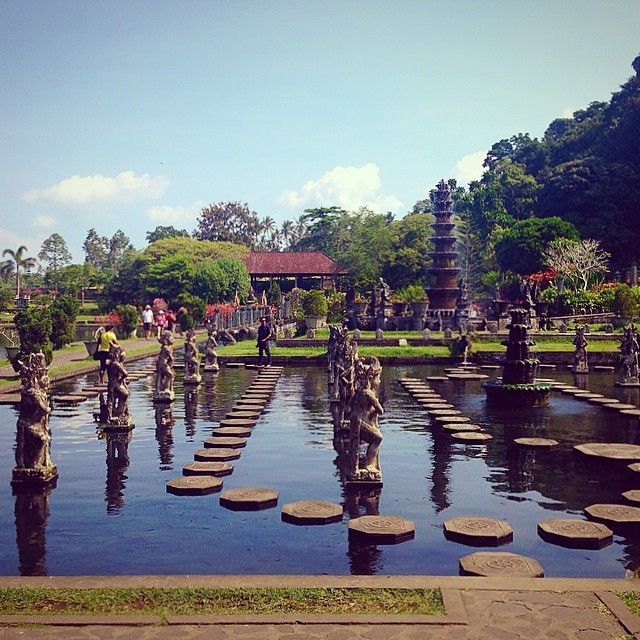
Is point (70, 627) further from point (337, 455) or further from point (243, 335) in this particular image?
point (243, 335)

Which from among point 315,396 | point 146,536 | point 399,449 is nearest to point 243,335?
point 315,396

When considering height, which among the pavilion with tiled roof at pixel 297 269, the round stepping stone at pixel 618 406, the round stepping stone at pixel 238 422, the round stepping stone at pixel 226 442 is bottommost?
the round stepping stone at pixel 618 406

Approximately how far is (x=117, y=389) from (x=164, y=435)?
1.32 m

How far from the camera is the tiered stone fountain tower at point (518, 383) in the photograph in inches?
813

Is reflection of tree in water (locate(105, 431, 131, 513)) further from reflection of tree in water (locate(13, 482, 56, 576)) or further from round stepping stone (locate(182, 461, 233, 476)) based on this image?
round stepping stone (locate(182, 461, 233, 476))

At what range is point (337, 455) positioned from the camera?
14312mm

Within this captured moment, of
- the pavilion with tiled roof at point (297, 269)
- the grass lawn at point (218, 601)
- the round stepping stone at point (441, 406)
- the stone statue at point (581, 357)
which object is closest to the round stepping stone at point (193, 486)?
the grass lawn at point (218, 601)

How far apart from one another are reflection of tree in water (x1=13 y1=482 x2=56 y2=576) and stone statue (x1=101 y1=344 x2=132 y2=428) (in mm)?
4236

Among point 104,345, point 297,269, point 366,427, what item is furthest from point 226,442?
point 297,269

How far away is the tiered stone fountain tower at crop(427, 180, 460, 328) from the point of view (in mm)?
56219

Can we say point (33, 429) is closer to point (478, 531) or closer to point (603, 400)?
point (478, 531)

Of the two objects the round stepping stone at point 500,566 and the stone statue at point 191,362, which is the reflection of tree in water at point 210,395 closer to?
the stone statue at point 191,362

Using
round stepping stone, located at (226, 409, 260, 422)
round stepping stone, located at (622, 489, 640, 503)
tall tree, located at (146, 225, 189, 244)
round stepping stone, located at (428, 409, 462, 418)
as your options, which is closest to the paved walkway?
round stepping stone, located at (622, 489, 640, 503)

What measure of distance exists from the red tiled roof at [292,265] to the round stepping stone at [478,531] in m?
68.3
